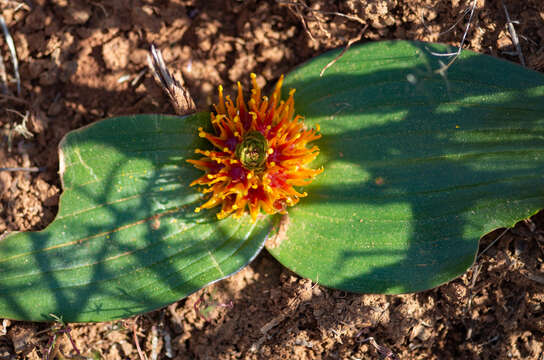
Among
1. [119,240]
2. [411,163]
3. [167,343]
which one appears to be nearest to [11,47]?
[119,240]

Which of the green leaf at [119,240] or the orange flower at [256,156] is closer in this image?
the orange flower at [256,156]

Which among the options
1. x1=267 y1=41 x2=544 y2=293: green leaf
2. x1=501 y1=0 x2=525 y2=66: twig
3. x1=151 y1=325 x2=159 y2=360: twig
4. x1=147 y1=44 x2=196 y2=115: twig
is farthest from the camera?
x1=151 y1=325 x2=159 y2=360: twig

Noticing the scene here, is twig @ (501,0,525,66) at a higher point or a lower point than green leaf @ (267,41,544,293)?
higher

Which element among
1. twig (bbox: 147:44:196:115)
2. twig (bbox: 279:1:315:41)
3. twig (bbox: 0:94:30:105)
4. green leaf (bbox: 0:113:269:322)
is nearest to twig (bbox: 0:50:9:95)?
twig (bbox: 0:94:30:105)

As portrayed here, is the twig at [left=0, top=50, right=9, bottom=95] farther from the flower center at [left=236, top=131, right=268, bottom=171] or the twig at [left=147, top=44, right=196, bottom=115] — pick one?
the flower center at [left=236, top=131, right=268, bottom=171]

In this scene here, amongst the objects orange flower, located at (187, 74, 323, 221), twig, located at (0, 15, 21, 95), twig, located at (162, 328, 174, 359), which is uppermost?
twig, located at (0, 15, 21, 95)

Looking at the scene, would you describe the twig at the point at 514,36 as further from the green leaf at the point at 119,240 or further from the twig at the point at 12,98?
the twig at the point at 12,98

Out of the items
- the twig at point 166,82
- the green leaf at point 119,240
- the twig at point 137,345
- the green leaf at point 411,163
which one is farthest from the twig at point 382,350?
the twig at point 166,82
